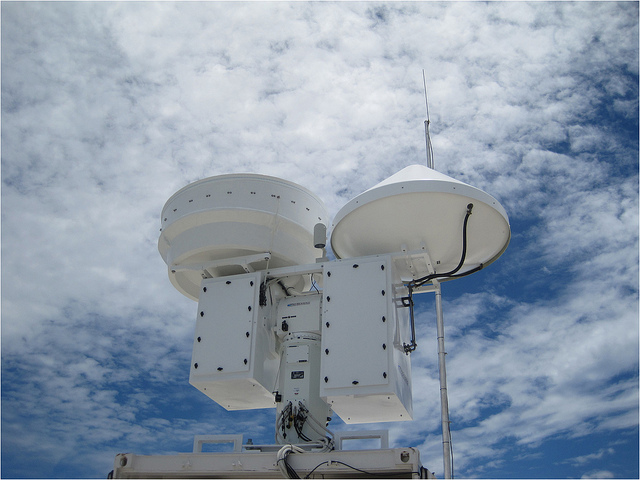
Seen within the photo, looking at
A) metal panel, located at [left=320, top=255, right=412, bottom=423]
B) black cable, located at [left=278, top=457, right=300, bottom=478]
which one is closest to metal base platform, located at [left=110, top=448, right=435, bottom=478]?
black cable, located at [left=278, top=457, right=300, bottom=478]

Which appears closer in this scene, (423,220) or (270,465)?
(270,465)

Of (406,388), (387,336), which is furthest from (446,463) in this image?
(387,336)

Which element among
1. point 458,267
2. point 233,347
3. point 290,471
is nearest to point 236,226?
point 233,347

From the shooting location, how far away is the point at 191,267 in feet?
24.6

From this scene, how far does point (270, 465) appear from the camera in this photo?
555 centimetres

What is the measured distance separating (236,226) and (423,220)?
7.22 feet

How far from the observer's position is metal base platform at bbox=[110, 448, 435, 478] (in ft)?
17.1

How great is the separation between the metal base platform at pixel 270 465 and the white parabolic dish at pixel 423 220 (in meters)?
2.51

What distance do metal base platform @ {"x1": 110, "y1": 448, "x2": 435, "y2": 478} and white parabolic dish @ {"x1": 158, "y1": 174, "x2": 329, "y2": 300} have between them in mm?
2374

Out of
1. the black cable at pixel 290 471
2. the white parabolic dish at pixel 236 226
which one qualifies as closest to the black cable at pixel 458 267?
the white parabolic dish at pixel 236 226

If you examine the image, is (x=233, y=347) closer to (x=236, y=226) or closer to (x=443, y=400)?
(x=236, y=226)

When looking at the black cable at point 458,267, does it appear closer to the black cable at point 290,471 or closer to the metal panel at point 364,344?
the metal panel at point 364,344

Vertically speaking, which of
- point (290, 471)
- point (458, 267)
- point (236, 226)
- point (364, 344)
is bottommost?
point (290, 471)

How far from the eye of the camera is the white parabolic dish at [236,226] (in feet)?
23.8
